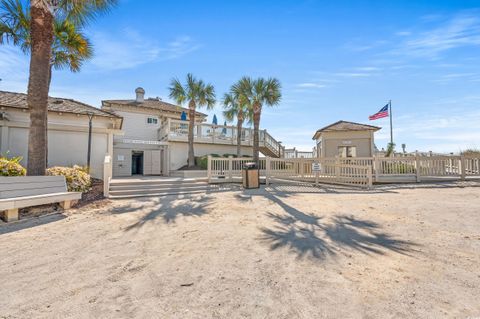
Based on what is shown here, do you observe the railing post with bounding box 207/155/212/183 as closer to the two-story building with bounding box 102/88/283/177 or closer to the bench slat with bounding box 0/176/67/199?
the bench slat with bounding box 0/176/67/199

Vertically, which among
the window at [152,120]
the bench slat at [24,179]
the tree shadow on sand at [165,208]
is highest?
the window at [152,120]

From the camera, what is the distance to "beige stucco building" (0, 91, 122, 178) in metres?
11.1

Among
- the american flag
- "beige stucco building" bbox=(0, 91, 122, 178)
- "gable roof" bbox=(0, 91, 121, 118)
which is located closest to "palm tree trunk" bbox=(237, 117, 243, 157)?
"beige stucco building" bbox=(0, 91, 122, 178)

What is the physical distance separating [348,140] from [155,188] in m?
16.8

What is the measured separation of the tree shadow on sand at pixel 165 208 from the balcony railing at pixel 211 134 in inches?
418

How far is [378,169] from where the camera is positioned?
1272cm

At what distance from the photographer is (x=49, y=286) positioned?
107 inches

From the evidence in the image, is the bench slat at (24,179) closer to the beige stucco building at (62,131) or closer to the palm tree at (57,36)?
the beige stucco building at (62,131)

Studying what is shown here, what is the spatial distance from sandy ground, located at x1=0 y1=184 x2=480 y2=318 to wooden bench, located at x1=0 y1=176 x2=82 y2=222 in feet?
1.65

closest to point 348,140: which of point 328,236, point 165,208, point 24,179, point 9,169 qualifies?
point 328,236

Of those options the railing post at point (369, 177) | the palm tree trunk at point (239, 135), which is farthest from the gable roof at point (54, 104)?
the railing post at point (369, 177)

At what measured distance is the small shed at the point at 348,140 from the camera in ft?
63.3

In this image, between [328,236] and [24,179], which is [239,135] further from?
[328,236]

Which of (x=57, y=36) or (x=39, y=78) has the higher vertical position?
(x=57, y=36)
